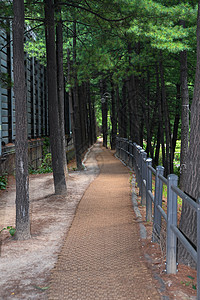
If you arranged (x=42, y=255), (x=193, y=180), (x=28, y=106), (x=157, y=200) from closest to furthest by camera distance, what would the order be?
(x=193, y=180) → (x=157, y=200) → (x=42, y=255) → (x=28, y=106)

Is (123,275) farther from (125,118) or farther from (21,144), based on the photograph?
(125,118)

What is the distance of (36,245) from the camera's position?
21.5 feet

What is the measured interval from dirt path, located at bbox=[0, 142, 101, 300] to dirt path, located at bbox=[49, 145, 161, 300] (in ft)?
0.62

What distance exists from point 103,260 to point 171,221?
4.59 feet

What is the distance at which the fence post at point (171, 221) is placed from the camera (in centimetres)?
446

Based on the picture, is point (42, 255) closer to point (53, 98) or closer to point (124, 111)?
point (53, 98)

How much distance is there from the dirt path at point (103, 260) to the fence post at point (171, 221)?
1.00 feet

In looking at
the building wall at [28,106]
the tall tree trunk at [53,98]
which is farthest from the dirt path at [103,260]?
the building wall at [28,106]

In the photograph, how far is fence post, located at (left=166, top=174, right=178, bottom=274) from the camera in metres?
4.46

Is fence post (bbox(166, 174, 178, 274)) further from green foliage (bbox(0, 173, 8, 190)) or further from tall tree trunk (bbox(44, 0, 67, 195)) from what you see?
green foliage (bbox(0, 173, 8, 190))

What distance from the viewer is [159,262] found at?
202 inches

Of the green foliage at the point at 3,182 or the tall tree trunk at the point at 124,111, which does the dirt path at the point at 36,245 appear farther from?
the tall tree trunk at the point at 124,111

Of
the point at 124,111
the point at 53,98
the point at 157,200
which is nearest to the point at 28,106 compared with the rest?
the point at 53,98

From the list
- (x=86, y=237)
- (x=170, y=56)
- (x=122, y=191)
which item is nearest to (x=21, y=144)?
(x=86, y=237)
